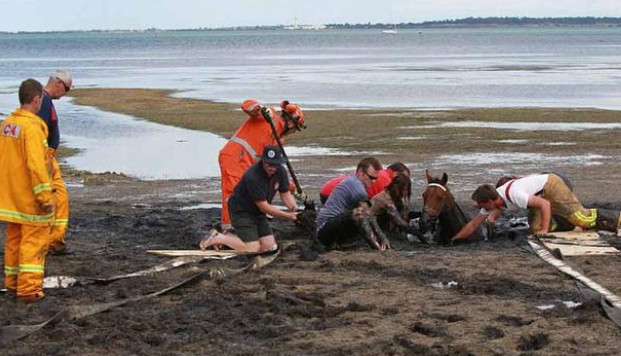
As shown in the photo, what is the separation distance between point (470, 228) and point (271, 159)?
2.43m

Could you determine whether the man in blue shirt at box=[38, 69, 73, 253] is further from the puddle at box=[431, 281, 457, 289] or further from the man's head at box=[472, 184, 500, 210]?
the man's head at box=[472, 184, 500, 210]

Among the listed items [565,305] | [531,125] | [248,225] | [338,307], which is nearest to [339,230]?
[248,225]

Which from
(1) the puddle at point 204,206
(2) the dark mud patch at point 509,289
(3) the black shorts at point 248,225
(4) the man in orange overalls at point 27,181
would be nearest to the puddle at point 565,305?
(2) the dark mud patch at point 509,289

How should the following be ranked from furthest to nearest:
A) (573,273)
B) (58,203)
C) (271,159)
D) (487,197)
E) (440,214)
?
1. (440,214)
2. (487,197)
3. (271,159)
4. (58,203)
5. (573,273)

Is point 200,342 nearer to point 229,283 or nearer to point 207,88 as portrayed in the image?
point 229,283

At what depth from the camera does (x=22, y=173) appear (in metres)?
9.06

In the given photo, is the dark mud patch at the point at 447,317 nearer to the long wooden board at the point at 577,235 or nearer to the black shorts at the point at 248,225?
the black shorts at the point at 248,225

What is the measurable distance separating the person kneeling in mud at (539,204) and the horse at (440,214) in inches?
5.2

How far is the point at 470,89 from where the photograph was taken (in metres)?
43.3

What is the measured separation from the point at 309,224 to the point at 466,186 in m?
5.22

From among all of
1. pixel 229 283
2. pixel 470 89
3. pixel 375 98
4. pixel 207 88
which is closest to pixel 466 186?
pixel 229 283

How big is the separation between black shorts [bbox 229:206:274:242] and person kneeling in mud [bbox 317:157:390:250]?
2.04 feet

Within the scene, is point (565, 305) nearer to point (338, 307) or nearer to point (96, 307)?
point (338, 307)

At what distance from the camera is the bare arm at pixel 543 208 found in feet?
38.8
